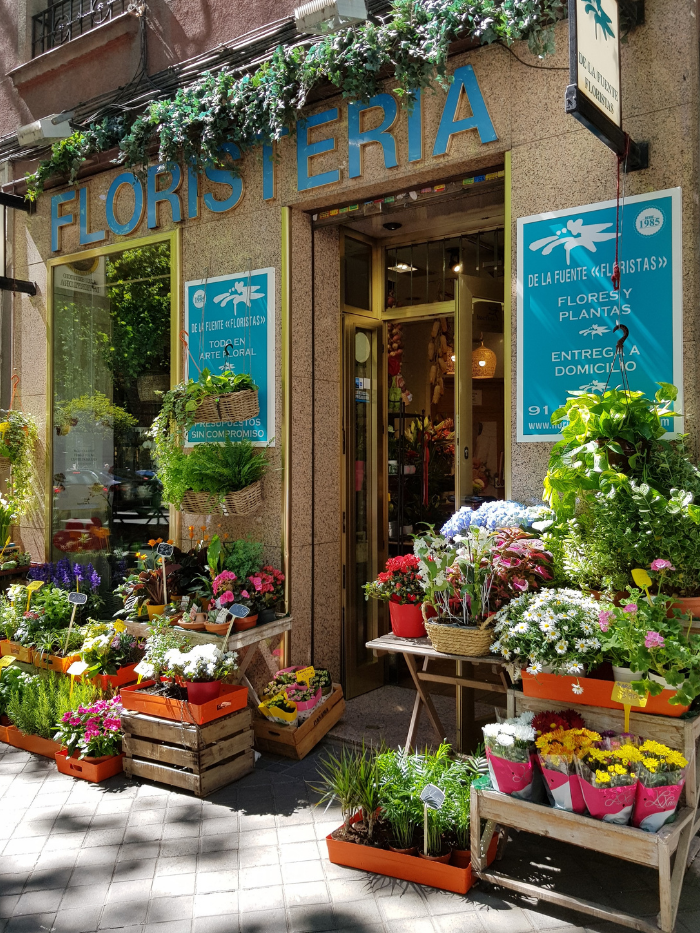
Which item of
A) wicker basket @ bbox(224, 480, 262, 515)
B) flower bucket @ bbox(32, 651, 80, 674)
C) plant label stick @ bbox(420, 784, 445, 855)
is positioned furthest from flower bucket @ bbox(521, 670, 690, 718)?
flower bucket @ bbox(32, 651, 80, 674)

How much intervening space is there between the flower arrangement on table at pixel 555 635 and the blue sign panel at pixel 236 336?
9.09 ft

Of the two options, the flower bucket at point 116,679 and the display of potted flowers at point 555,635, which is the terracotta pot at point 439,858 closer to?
the display of potted flowers at point 555,635

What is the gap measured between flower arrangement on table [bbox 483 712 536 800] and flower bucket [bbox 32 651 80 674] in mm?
3435

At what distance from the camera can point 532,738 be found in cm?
335

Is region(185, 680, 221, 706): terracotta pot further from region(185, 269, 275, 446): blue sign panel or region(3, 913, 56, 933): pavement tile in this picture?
region(185, 269, 275, 446): blue sign panel

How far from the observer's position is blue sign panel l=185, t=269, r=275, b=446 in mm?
5797

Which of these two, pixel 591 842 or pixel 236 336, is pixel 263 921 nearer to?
pixel 591 842

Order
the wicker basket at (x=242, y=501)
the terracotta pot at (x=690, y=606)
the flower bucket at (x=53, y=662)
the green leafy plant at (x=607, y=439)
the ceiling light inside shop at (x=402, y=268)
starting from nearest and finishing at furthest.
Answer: the terracotta pot at (x=690, y=606)
the green leafy plant at (x=607, y=439)
the wicker basket at (x=242, y=501)
the flower bucket at (x=53, y=662)
the ceiling light inside shop at (x=402, y=268)

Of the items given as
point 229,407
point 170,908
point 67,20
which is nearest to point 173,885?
point 170,908

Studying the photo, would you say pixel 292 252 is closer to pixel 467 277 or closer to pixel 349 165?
pixel 349 165

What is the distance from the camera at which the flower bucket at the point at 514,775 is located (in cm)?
337

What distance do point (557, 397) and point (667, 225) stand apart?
3.51ft

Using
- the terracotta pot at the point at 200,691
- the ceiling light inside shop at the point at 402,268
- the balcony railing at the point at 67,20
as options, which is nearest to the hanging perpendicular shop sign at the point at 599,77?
the ceiling light inside shop at the point at 402,268

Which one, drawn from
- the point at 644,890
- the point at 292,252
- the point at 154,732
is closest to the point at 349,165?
the point at 292,252
